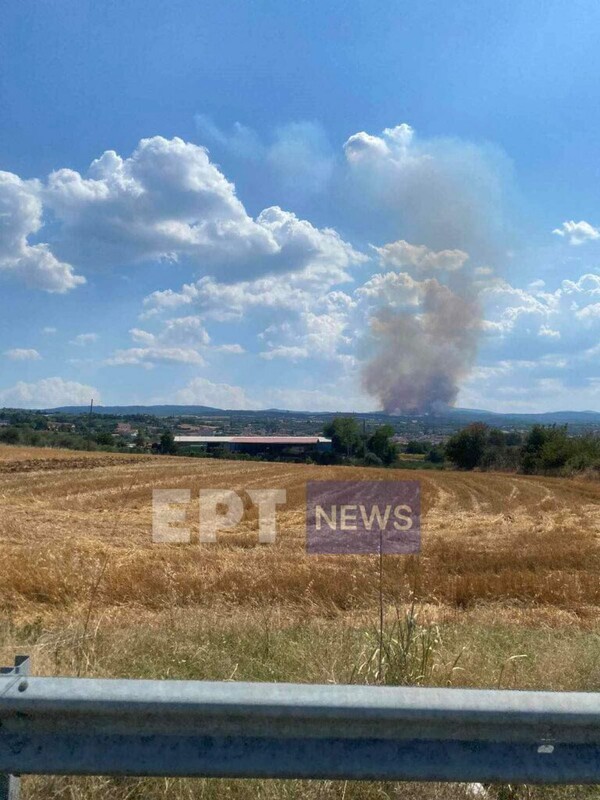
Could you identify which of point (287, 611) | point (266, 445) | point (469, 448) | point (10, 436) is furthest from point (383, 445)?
point (287, 611)

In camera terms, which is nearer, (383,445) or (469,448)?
(383,445)

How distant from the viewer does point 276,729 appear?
2.32 metres

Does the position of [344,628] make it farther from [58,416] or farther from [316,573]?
[58,416]

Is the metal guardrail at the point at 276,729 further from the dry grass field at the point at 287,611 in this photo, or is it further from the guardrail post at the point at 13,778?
the dry grass field at the point at 287,611

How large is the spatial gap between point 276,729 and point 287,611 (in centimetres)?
476

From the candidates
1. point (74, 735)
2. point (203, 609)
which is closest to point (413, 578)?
point (203, 609)

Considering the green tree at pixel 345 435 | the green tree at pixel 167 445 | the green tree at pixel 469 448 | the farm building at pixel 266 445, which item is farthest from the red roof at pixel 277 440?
the green tree at pixel 469 448

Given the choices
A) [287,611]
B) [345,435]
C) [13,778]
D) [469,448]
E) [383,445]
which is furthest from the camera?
[469,448]

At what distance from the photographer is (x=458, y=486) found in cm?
3347

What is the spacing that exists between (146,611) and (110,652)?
283cm

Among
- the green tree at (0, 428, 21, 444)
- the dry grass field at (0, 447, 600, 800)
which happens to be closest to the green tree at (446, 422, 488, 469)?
the green tree at (0, 428, 21, 444)

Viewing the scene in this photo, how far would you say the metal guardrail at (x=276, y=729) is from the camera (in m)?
2.30

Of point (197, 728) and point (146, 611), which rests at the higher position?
point (197, 728)

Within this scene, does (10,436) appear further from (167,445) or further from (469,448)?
(469,448)
